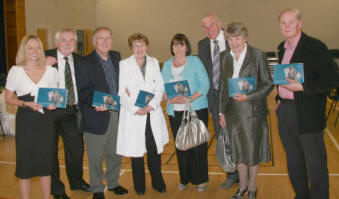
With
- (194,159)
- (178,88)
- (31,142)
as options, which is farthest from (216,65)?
(31,142)

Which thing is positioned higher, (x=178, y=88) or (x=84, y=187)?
(x=178, y=88)

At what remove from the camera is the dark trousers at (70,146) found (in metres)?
4.00

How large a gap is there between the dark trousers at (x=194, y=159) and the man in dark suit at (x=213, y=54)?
173 mm

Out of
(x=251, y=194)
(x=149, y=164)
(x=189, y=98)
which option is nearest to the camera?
(x=251, y=194)

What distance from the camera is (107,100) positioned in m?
3.79

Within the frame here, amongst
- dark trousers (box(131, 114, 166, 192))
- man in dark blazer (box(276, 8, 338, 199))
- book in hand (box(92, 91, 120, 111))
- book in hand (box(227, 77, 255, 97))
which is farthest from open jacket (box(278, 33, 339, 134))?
book in hand (box(92, 91, 120, 111))

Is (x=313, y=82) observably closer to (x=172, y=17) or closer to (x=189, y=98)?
(x=189, y=98)

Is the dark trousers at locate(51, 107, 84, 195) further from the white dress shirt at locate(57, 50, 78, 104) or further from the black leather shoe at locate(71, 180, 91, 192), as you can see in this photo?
the white dress shirt at locate(57, 50, 78, 104)

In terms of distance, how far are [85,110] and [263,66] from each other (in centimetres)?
196

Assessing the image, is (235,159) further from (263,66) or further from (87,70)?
(87,70)

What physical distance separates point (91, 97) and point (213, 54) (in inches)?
60.0

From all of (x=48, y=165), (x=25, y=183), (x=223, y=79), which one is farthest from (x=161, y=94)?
(x=25, y=183)

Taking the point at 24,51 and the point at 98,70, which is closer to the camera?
the point at 24,51

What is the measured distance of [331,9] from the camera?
647 inches
